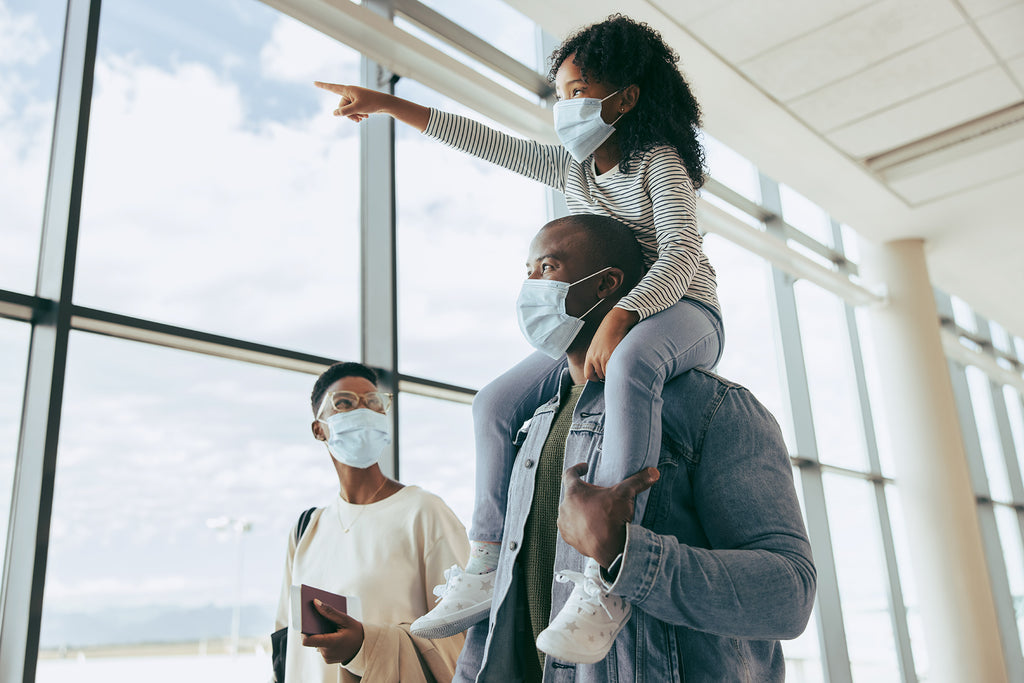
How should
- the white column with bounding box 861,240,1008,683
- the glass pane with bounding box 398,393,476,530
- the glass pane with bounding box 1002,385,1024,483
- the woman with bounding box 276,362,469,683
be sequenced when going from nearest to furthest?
the woman with bounding box 276,362,469,683 < the glass pane with bounding box 398,393,476,530 < the white column with bounding box 861,240,1008,683 < the glass pane with bounding box 1002,385,1024,483

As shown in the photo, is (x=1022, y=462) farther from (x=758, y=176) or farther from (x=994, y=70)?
(x=994, y=70)

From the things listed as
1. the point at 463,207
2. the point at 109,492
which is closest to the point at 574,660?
the point at 109,492

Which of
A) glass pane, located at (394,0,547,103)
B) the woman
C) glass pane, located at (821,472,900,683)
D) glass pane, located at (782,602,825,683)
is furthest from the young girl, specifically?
glass pane, located at (821,472,900,683)

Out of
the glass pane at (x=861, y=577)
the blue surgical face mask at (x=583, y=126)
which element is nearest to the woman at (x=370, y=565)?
the blue surgical face mask at (x=583, y=126)

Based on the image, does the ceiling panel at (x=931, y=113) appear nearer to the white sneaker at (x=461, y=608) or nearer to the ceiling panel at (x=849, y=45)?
the ceiling panel at (x=849, y=45)

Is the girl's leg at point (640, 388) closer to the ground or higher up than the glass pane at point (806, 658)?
higher up

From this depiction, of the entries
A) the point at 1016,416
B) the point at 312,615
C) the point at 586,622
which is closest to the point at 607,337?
the point at 586,622

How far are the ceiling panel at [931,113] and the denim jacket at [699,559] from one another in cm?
464

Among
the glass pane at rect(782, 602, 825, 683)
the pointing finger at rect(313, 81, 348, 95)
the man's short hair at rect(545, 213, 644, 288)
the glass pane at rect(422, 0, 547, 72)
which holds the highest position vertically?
the glass pane at rect(422, 0, 547, 72)

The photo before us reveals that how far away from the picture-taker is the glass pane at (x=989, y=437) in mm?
10109

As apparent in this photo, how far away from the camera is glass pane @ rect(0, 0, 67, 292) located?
2686 millimetres

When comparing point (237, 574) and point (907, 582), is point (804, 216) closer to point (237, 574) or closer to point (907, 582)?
point (907, 582)

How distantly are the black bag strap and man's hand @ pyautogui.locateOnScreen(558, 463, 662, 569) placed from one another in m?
1.54

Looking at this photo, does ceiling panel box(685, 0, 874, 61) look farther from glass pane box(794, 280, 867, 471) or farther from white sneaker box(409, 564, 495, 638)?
white sneaker box(409, 564, 495, 638)
